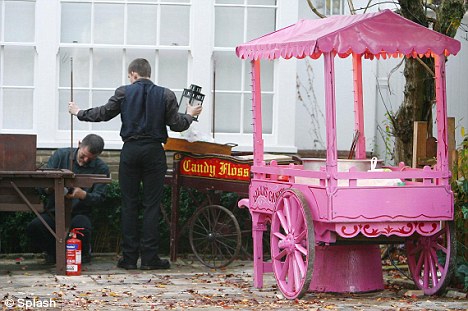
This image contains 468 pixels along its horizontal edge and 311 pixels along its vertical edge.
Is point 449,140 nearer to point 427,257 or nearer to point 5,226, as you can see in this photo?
point 427,257

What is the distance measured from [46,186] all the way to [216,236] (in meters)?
1.96

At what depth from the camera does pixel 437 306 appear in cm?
918

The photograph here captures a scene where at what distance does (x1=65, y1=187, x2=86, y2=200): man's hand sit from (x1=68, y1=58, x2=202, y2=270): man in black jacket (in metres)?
0.41

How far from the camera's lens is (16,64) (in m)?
Answer: 13.2

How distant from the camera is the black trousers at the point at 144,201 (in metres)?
11.6

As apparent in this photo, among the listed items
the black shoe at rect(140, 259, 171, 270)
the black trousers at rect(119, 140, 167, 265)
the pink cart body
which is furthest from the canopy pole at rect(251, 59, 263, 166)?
the black shoe at rect(140, 259, 171, 270)

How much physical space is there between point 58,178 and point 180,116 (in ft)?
4.66

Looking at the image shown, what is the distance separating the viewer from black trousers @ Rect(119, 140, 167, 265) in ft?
38.1

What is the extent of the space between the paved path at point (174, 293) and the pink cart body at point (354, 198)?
21 centimetres

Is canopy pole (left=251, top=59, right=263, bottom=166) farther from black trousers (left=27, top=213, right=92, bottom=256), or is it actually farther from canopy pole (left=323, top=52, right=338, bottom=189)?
black trousers (left=27, top=213, right=92, bottom=256)

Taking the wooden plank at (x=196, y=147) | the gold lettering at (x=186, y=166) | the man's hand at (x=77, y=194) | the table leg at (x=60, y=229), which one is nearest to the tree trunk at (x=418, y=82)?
the wooden plank at (x=196, y=147)

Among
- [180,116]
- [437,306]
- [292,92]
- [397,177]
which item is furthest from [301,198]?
[292,92]

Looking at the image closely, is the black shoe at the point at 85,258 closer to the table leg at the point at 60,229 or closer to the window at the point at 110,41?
the table leg at the point at 60,229

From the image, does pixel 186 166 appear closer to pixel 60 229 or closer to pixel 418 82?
pixel 60 229
